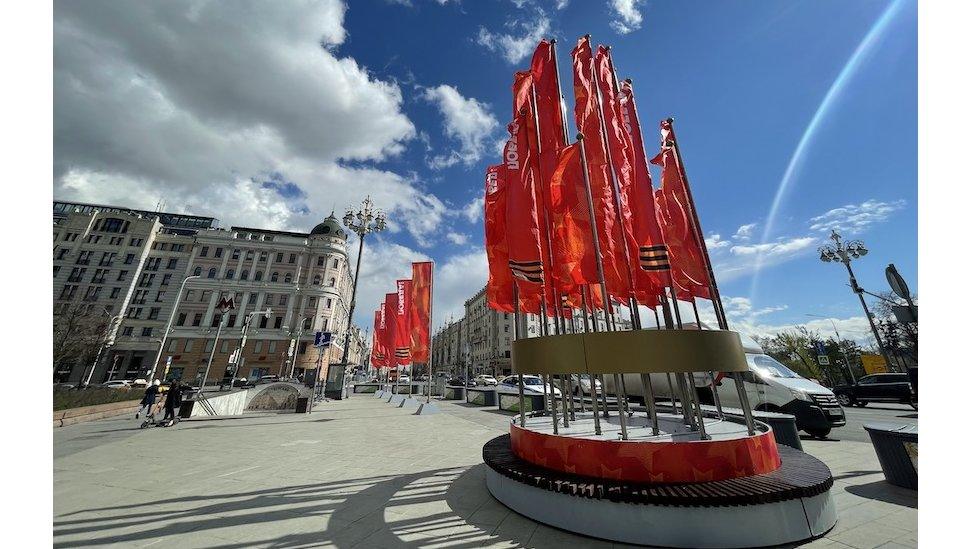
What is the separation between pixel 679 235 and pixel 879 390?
26174 millimetres

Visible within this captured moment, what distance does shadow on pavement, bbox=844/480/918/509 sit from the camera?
16.5 ft

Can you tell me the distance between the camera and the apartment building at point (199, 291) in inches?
1934

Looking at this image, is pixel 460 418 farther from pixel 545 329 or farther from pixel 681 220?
pixel 681 220

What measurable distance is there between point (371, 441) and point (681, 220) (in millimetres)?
9820

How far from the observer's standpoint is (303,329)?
51.6m

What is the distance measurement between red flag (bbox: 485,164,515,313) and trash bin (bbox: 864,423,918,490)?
6.30 m

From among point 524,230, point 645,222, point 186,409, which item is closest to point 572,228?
point 524,230

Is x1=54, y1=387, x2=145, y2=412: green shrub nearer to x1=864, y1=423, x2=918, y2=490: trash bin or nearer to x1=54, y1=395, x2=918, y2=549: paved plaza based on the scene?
x1=54, y1=395, x2=918, y2=549: paved plaza

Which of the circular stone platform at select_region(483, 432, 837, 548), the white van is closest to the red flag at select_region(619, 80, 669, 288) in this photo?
the circular stone platform at select_region(483, 432, 837, 548)

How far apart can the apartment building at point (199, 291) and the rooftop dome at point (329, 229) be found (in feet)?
1.19

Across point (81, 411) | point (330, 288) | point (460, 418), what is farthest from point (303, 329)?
point (460, 418)

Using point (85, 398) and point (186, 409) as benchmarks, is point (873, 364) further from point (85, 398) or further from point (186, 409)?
point (85, 398)

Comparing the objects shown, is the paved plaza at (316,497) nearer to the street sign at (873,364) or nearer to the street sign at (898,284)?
the street sign at (898,284)

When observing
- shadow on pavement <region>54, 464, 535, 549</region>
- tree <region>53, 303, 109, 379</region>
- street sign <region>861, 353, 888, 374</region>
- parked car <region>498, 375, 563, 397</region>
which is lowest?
shadow on pavement <region>54, 464, 535, 549</region>
